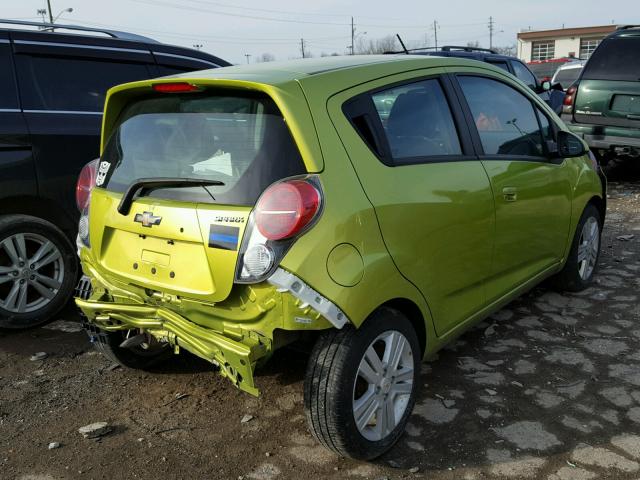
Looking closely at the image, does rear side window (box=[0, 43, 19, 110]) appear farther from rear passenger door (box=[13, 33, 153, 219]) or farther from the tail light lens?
the tail light lens

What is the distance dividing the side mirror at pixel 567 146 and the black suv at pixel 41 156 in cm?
327

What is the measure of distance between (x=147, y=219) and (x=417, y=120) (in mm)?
1422

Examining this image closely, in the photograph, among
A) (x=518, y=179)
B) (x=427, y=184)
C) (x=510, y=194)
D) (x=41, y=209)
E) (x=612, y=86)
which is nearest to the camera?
(x=427, y=184)

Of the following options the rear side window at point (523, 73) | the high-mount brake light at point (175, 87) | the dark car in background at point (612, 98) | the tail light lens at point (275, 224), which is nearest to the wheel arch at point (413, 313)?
the tail light lens at point (275, 224)

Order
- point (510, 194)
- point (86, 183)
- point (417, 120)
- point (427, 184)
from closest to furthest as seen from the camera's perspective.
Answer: point (427, 184) → point (417, 120) → point (86, 183) → point (510, 194)

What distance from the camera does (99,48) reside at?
193 inches

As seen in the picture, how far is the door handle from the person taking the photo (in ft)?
11.7

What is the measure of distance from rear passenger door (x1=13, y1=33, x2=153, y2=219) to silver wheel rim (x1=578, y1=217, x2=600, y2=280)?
3.73 metres

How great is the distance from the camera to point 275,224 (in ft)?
7.93

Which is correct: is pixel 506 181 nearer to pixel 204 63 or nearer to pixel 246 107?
pixel 246 107

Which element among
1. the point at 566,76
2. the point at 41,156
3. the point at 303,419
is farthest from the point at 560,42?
the point at 303,419

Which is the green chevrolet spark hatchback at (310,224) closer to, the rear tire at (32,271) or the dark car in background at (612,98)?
the rear tire at (32,271)

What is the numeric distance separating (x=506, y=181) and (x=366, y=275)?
56.3 inches

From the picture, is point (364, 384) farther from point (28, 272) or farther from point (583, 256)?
point (583, 256)
